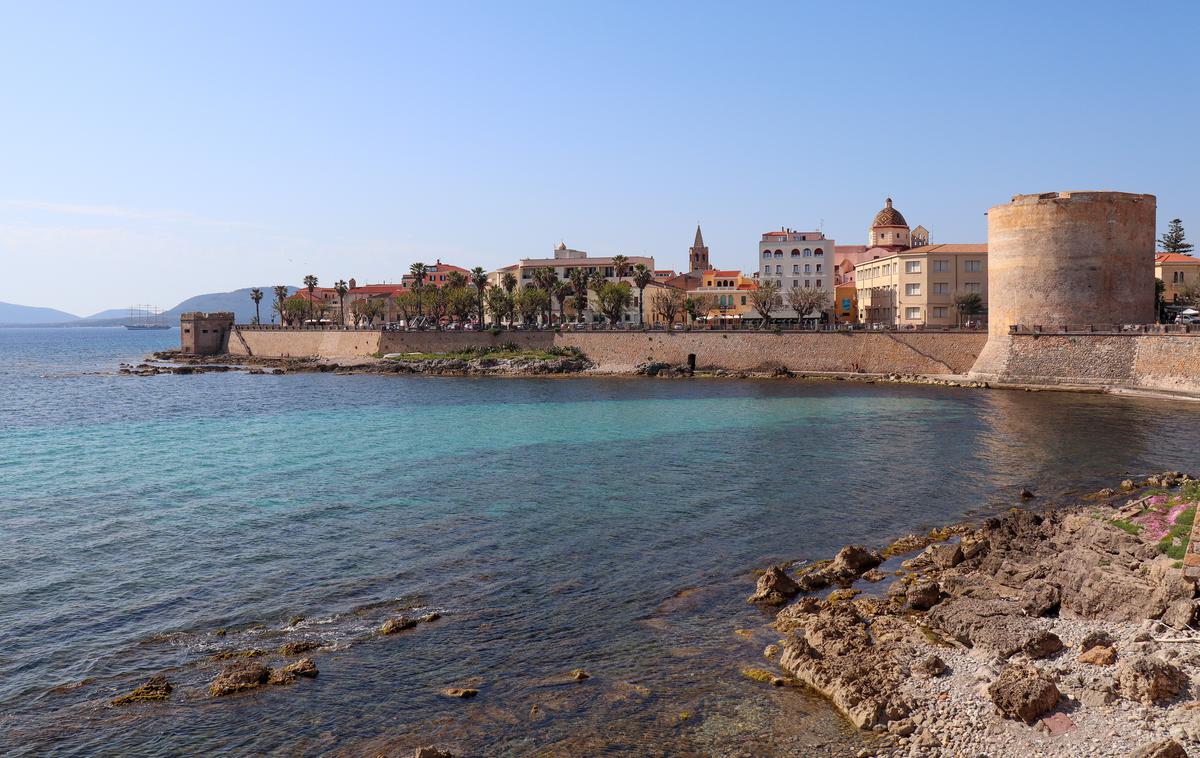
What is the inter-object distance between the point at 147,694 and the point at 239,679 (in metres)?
1.36

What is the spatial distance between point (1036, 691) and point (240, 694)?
1173 cm

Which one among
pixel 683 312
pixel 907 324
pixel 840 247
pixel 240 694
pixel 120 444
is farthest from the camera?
pixel 840 247

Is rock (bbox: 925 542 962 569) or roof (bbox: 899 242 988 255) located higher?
roof (bbox: 899 242 988 255)

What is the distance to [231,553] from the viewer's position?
21.4 meters

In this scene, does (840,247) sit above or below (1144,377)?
above

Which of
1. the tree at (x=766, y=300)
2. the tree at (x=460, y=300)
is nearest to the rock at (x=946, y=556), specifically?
the tree at (x=766, y=300)

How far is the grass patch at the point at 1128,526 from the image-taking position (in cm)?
1795

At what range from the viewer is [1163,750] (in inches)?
392

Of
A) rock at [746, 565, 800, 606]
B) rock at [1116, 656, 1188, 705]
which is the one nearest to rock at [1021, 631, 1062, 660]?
rock at [1116, 656, 1188, 705]

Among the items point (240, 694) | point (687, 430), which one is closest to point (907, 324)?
point (687, 430)

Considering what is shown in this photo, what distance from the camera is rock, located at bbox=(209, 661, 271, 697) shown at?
1377cm

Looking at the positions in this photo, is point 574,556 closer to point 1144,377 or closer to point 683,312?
point 1144,377

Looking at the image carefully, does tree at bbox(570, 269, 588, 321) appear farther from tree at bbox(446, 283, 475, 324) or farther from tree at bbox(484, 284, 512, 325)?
tree at bbox(446, 283, 475, 324)

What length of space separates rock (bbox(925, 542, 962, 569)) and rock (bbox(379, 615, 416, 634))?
11367 mm
